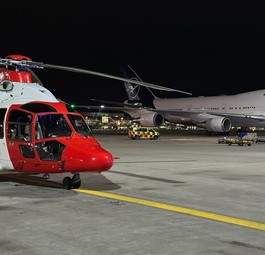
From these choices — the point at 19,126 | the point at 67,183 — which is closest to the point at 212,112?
the point at 67,183

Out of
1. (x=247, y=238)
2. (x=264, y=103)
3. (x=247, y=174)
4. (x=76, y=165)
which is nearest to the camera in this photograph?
(x=247, y=238)

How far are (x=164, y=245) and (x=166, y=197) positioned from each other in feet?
14.0

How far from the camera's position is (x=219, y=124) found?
4625 cm

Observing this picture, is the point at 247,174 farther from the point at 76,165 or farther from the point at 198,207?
the point at 76,165

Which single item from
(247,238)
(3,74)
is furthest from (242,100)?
Result: (247,238)

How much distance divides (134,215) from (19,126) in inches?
183

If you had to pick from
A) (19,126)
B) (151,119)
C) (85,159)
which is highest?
(151,119)

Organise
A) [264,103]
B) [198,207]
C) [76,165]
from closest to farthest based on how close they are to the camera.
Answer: [198,207], [76,165], [264,103]

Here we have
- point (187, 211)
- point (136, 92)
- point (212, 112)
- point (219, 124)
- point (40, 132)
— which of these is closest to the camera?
point (187, 211)

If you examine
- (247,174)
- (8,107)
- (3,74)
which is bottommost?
(247,174)

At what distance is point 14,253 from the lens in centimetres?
588

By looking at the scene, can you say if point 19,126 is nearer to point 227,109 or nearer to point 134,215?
point 134,215

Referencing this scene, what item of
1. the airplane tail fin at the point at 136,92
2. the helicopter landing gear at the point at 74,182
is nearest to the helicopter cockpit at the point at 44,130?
the helicopter landing gear at the point at 74,182

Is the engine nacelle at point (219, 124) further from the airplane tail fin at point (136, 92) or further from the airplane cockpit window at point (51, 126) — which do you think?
the airplane cockpit window at point (51, 126)
